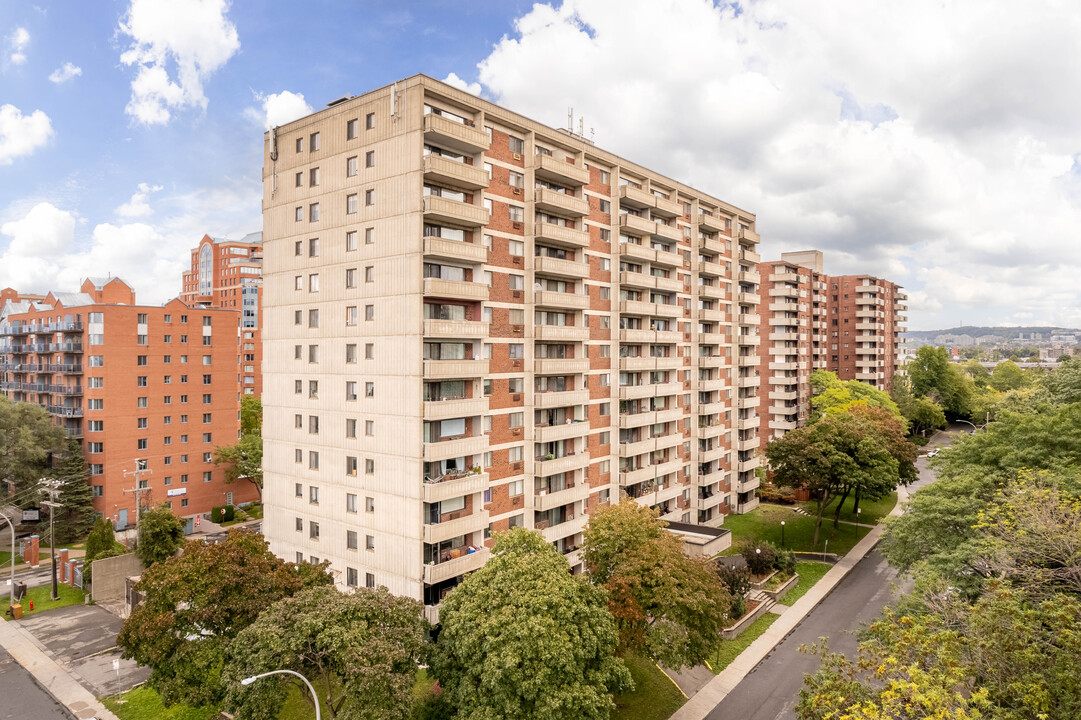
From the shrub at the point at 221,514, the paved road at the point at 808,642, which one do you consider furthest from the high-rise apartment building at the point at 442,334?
the shrub at the point at 221,514

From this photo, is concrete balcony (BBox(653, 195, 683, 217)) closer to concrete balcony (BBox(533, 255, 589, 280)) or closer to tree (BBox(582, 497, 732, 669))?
concrete balcony (BBox(533, 255, 589, 280))

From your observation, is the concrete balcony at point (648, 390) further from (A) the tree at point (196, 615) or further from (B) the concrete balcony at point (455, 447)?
(A) the tree at point (196, 615)

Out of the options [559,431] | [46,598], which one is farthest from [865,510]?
[46,598]

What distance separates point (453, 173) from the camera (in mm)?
38719

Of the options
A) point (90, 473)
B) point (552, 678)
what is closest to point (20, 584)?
point (90, 473)

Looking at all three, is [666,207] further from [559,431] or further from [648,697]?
[648,697]

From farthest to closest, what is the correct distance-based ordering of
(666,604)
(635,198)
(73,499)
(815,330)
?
1. (815,330)
2. (73,499)
3. (635,198)
4. (666,604)

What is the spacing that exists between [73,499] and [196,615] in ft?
173

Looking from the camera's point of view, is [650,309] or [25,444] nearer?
[650,309]

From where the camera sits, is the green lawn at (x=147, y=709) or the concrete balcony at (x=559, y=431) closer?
the green lawn at (x=147, y=709)

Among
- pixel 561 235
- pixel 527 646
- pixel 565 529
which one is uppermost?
pixel 561 235

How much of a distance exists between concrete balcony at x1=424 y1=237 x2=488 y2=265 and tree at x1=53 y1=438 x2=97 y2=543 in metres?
55.3

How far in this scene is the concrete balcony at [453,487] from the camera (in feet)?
121

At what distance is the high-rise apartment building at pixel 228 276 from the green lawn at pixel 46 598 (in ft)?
277
